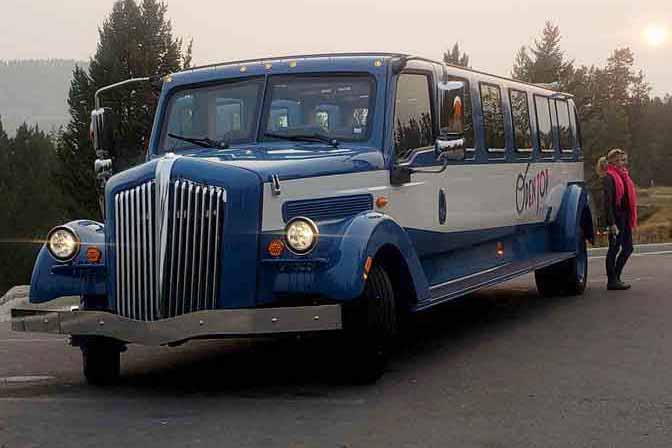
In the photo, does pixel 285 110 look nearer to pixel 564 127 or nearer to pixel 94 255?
pixel 94 255

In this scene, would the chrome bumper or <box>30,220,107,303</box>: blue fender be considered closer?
the chrome bumper

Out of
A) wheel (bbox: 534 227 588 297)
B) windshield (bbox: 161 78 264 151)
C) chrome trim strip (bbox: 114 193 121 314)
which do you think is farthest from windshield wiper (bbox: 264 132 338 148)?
wheel (bbox: 534 227 588 297)

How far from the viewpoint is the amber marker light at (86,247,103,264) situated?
746 centimetres

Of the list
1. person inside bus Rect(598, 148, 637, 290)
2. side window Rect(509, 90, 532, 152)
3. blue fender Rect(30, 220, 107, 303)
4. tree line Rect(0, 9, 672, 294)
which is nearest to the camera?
blue fender Rect(30, 220, 107, 303)

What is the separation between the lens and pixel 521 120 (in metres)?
12.2

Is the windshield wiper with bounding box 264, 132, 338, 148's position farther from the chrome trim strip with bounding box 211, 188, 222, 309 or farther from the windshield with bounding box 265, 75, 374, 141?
the chrome trim strip with bounding box 211, 188, 222, 309

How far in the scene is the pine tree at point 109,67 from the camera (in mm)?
45312

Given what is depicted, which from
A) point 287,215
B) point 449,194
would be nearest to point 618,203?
point 449,194

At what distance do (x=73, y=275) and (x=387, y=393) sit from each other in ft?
7.44

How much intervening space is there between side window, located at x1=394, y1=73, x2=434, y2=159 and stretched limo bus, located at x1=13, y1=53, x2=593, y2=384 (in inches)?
0.6

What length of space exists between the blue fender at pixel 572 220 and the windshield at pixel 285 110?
518cm

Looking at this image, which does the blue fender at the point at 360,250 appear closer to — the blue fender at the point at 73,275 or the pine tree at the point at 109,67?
the blue fender at the point at 73,275

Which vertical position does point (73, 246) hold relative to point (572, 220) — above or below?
above

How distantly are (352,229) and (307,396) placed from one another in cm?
113
